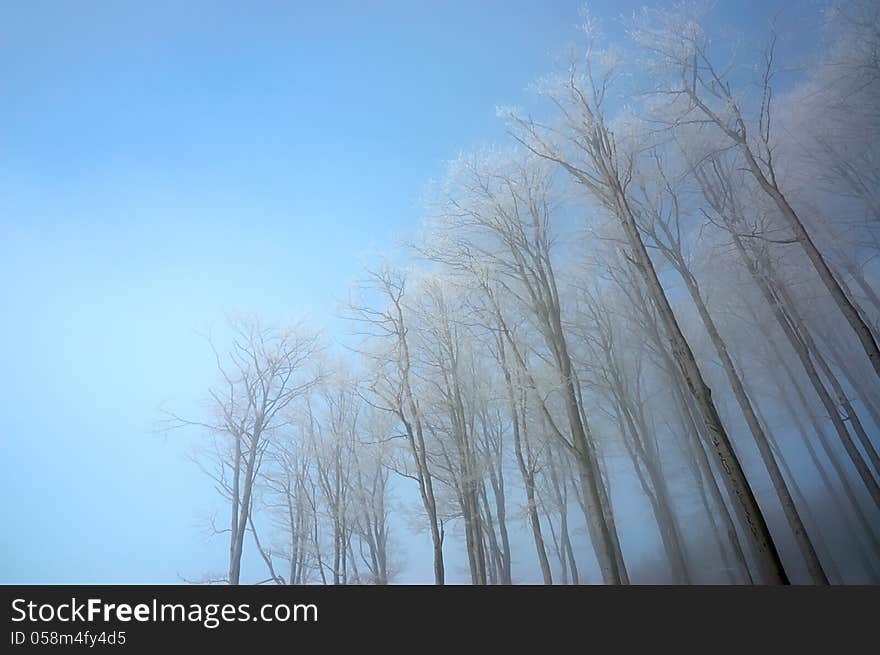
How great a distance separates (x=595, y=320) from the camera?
9.79 metres

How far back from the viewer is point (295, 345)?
978 cm

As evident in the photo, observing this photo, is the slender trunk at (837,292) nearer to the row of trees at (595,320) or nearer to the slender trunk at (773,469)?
the row of trees at (595,320)

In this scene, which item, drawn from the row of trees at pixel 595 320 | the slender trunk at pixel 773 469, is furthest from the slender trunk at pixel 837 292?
the slender trunk at pixel 773 469

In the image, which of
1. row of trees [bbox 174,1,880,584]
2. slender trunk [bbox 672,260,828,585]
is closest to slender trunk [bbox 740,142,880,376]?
row of trees [bbox 174,1,880,584]

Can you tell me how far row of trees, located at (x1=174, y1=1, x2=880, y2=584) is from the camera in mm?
6801

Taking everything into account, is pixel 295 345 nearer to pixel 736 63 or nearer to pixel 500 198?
pixel 500 198

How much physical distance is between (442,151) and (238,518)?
8.88 metres

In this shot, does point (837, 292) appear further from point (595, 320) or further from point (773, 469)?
point (595, 320)

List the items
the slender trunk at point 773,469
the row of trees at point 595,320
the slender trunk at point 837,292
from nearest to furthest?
the slender trunk at point 837,292, the slender trunk at point 773,469, the row of trees at point 595,320

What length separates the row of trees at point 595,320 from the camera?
22.3ft

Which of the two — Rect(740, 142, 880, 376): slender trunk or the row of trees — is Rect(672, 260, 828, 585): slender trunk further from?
Rect(740, 142, 880, 376): slender trunk

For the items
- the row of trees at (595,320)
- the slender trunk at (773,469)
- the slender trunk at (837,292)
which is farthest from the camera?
the row of trees at (595,320)
